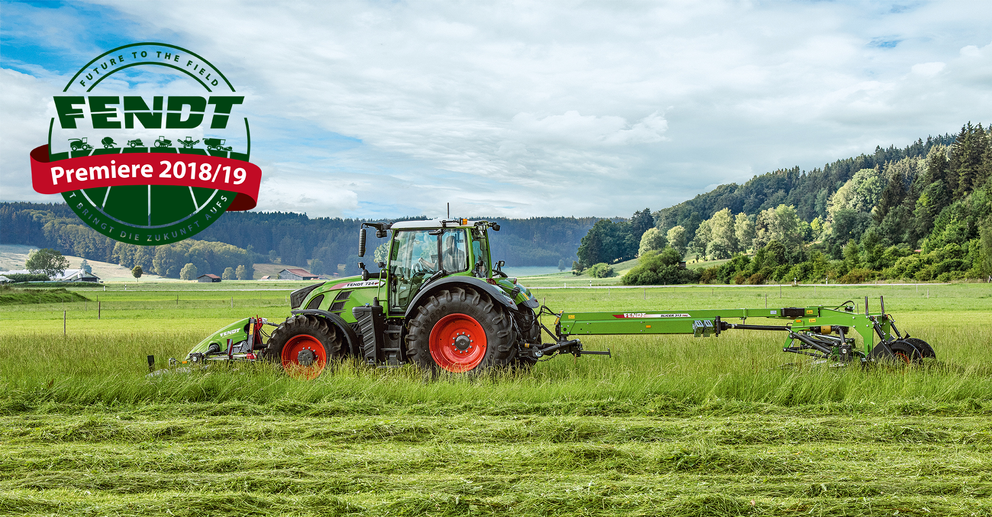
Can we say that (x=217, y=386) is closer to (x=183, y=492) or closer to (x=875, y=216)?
(x=183, y=492)

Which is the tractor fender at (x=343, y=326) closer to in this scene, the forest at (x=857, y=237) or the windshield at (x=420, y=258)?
the windshield at (x=420, y=258)

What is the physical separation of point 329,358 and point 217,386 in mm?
1384

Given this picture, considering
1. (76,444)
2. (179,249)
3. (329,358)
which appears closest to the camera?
(76,444)

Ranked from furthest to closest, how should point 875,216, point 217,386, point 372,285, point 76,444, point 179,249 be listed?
point 179,249 → point 875,216 → point 372,285 → point 217,386 → point 76,444

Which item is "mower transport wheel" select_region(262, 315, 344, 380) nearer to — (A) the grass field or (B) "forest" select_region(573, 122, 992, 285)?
(A) the grass field

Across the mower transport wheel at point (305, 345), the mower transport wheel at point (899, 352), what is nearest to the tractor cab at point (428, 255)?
the mower transport wheel at point (305, 345)

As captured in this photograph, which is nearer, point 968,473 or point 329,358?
point 968,473

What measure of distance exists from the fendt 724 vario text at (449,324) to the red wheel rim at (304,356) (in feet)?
0.04

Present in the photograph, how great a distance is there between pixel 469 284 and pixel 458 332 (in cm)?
64

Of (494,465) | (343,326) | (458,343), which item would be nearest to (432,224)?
(458,343)

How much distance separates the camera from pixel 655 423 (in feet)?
22.0

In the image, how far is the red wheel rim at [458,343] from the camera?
8.63 meters

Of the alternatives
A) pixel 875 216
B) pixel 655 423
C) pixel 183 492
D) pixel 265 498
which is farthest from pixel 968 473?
pixel 875 216

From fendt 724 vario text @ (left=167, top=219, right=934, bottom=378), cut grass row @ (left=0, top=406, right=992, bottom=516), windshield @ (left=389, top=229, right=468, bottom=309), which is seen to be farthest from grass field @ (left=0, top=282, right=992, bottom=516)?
windshield @ (left=389, top=229, right=468, bottom=309)
